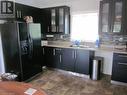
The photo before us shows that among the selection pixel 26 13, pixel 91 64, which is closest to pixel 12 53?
pixel 26 13

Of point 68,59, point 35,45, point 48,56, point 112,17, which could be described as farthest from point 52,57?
point 112,17

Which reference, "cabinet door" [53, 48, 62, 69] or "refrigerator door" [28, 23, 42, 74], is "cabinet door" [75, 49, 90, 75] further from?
"refrigerator door" [28, 23, 42, 74]

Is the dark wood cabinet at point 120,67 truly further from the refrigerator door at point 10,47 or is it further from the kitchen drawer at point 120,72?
the refrigerator door at point 10,47

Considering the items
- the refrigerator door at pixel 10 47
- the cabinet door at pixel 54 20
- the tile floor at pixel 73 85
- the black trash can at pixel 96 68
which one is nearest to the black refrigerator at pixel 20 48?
the refrigerator door at pixel 10 47

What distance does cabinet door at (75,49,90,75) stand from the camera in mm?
3480

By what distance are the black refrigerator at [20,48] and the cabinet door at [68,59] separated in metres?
0.91

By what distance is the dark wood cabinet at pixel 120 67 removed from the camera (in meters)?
2.96

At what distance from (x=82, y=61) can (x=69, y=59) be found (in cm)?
44

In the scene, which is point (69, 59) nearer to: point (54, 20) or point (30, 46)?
point (30, 46)

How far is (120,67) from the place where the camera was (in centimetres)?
302

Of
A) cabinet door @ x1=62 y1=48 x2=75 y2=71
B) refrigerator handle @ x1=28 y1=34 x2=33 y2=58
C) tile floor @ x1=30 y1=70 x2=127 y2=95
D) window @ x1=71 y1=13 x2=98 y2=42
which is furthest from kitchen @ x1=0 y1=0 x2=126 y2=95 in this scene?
refrigerator handle @ x1=28 y1=34 x2=33 y2=58

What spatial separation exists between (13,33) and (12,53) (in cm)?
55

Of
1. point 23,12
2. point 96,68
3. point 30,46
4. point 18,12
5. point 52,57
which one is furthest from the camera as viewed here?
point 52,57

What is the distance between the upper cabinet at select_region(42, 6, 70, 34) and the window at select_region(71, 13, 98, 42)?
0.27 meters
